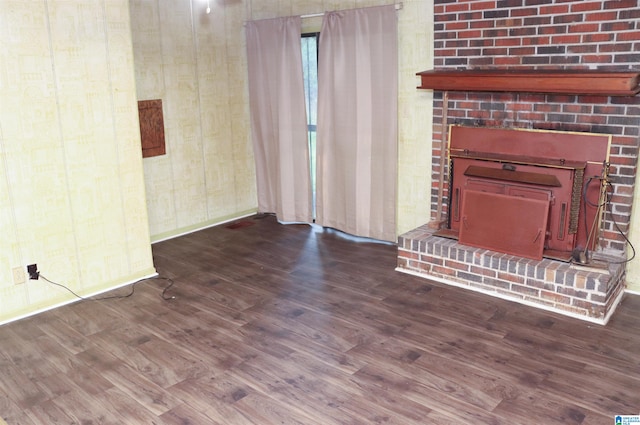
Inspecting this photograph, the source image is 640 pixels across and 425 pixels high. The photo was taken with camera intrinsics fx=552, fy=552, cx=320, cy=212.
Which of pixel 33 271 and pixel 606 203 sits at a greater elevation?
pixel 606 203

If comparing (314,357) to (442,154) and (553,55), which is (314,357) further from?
(553,55)

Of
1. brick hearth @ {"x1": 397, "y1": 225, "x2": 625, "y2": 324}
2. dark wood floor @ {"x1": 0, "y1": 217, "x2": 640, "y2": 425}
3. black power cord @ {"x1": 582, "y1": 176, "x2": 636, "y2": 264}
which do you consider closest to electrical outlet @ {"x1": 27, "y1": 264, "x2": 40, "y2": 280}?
dark wood floor @ {"x1": 0, "y1": 217, "x2": 640, "y2": 425}

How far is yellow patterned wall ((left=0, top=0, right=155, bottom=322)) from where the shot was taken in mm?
3443

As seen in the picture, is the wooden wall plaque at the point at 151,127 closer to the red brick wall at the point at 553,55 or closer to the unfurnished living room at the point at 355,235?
the unfurnished living room at the point at 355,235

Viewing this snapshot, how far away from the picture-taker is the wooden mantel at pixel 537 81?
322 cm

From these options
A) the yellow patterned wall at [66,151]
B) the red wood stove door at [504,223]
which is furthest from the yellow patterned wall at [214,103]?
the yellow patterned wall at [66,151]

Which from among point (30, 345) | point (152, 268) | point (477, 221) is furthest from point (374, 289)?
point (30, 345)

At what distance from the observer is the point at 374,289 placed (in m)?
3.92

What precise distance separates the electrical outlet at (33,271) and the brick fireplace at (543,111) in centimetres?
256

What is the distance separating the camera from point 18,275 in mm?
3596

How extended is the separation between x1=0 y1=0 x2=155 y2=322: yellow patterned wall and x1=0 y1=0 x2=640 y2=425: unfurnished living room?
13 millimetres

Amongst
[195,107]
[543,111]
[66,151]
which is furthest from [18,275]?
[543,111]

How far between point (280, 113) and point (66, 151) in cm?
219

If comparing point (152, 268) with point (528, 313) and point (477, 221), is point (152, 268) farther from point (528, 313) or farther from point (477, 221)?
point (528, 313)
